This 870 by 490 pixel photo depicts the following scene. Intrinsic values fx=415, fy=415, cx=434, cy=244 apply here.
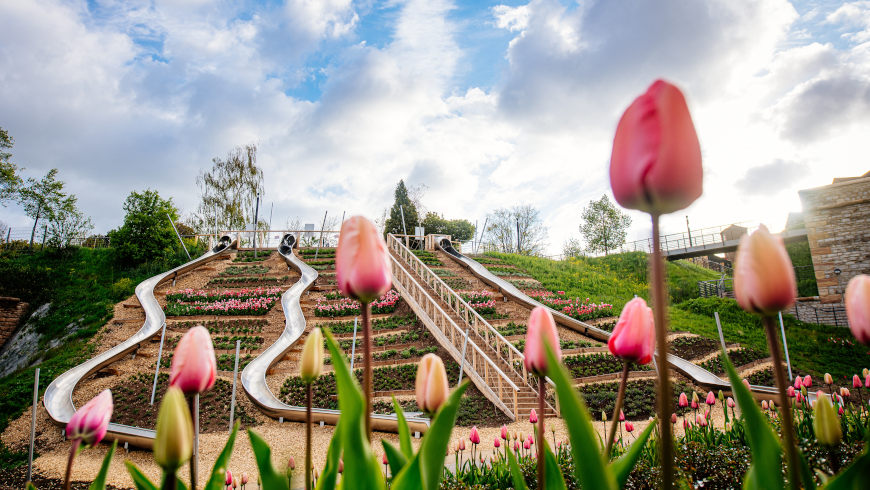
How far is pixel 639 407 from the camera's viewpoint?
8133 mm

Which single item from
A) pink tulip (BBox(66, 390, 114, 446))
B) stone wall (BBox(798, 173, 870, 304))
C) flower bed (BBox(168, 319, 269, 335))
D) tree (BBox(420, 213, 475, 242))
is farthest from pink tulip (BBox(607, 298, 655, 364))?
tree (BBox(420, 213, 475, 242))

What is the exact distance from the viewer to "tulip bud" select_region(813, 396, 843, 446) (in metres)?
1.13

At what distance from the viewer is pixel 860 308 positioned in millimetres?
874

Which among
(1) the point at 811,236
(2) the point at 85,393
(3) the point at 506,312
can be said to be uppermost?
(1) the point at 811,236

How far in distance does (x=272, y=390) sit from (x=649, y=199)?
971 centimetres

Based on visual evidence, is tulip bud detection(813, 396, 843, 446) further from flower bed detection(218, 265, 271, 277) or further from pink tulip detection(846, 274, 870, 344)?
flower bed detection(218, 265, 271, 277)

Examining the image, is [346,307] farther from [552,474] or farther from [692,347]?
[552,474]

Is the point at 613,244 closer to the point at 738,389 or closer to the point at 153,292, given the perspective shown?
→ the point at 153,292

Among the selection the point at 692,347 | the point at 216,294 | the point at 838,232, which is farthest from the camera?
the point at 838,232

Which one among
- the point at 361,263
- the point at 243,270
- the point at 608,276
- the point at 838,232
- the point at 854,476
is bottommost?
the point at 854,476

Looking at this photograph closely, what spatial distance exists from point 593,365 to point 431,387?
A: 10.0 m

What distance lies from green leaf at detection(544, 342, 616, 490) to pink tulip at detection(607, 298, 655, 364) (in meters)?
0.49

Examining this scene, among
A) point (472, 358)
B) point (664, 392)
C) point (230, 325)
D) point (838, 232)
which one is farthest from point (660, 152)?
point (838, 232)

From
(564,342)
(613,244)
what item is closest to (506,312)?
(564,342)
